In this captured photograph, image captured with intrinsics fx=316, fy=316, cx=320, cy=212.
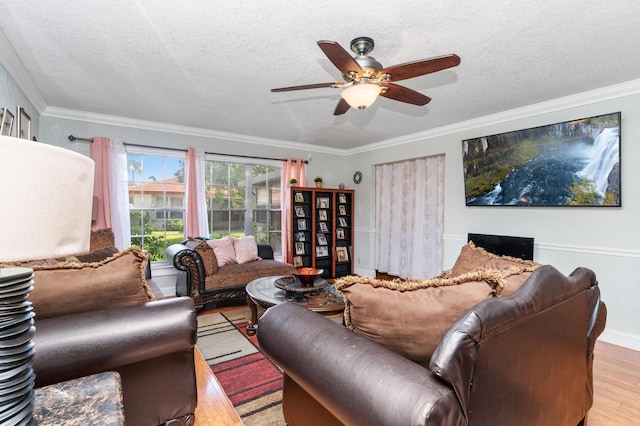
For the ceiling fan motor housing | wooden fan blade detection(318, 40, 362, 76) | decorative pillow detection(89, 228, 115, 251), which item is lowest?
decorative pillow detection(89, 228, 115, 251)

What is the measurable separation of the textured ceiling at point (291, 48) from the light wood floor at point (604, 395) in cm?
243

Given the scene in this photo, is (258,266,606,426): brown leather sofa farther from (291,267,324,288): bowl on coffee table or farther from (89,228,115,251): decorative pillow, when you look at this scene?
(89,228,115,251): decorative pillow

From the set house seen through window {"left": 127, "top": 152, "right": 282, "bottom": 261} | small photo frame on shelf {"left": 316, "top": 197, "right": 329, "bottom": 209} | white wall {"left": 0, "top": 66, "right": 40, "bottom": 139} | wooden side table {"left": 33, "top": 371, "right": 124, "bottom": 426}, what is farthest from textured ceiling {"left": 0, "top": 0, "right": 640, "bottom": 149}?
small photo frame on shelf {"left": 316, "top": 197, "right": 329, "bottom": 209}

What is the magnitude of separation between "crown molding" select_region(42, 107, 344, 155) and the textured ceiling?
20cm

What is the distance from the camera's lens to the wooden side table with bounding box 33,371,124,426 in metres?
0.87

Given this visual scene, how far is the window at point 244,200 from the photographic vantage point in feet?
16.2

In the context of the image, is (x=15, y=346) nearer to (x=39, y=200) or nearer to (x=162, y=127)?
(x=39, y=200)

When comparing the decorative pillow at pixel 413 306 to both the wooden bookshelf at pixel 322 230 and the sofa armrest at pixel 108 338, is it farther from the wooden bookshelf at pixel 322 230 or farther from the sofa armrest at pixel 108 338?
the wooden bookshelf at pixel 322 230

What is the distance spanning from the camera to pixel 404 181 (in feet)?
17.3

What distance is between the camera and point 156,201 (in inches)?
177

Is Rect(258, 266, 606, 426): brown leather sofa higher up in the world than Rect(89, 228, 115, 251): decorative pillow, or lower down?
lower down

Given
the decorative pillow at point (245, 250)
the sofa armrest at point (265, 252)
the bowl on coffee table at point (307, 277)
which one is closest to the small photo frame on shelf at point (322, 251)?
the sofa armrest at point (265, 252)

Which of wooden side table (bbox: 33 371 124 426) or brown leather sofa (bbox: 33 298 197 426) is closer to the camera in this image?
wooden side table (bbox: 33 371 124 426)

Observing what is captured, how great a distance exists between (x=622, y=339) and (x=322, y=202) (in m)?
4.14
